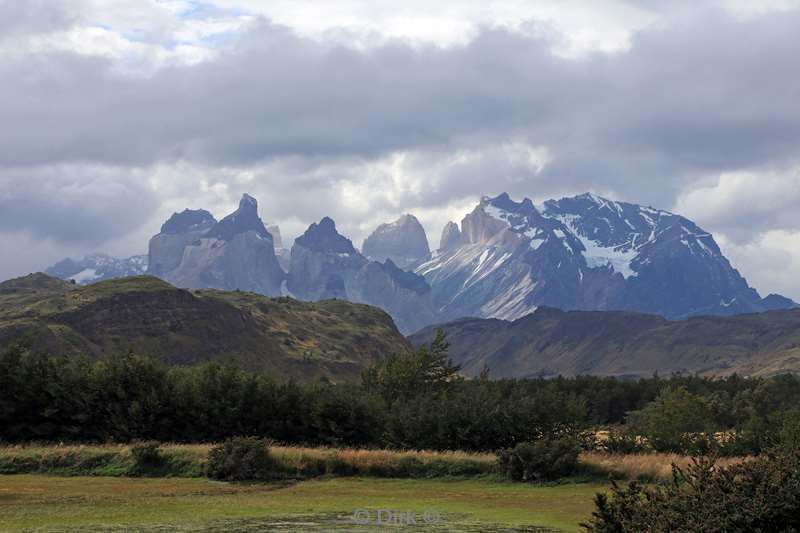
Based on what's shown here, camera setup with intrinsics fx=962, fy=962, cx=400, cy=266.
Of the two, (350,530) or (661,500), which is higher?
(661,500)

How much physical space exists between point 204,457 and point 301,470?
207 inches

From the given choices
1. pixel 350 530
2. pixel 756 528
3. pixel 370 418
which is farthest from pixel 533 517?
pixel 370 418

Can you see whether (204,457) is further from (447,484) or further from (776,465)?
(776,465)

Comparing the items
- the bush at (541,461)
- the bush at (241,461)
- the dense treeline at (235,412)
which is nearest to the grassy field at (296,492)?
the bush at (541,461)

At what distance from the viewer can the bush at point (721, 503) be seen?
64.2 feet

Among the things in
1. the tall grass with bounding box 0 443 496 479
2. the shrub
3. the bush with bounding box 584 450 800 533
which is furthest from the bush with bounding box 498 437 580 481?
the bush with bounding box 584 450 800 533

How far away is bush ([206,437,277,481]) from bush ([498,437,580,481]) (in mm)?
12386

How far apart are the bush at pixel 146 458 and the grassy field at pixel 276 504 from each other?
2083 mm

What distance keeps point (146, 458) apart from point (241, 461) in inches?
232

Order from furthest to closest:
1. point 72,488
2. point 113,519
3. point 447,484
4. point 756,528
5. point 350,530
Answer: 1. point 447,484
2. point 72,488
3. point 113,519
4. point 350,530
5. point 756,528

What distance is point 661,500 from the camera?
2100cm

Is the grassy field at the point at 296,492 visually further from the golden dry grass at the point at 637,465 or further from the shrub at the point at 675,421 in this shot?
the shrub at the point at 675,421

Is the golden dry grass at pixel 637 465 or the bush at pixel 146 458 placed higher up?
the bush at pixel 146 458

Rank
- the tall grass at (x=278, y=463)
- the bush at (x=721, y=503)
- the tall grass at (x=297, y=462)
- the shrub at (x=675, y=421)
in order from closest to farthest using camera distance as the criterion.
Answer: the bush at (x=721, y=503) < the tall grass at (x=297, y=462) < the tall grass at (x=278, y=463) < the shrub at (x=675, y=421)
